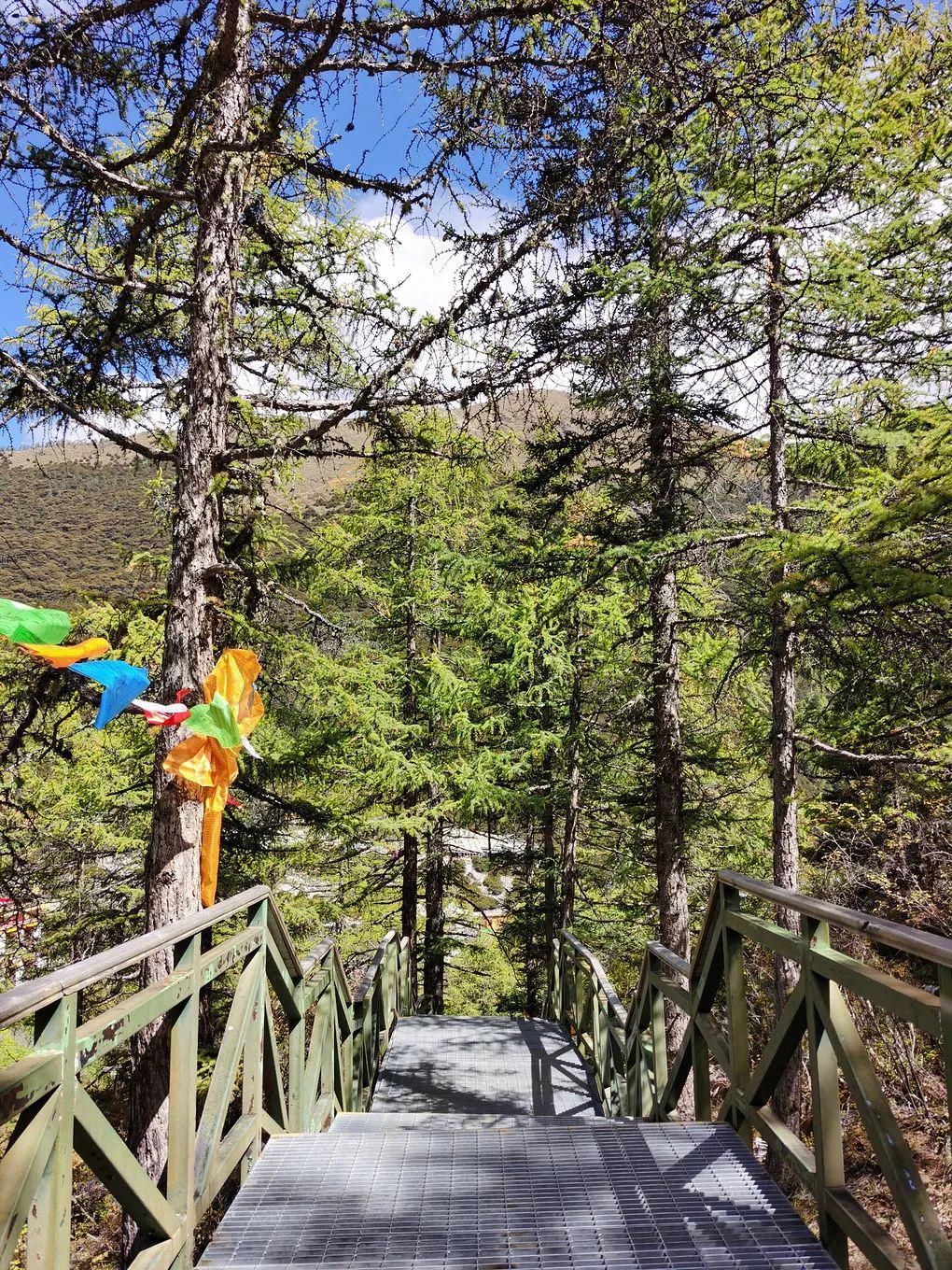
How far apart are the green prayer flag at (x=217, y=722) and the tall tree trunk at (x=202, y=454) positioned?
17.8 inches

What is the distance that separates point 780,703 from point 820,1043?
5.89 m

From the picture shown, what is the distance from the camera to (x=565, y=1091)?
7074 millimetres

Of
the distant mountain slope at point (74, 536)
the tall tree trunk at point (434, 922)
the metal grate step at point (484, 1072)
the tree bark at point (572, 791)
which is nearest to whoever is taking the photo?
the metal grate step at point (484, 1072)

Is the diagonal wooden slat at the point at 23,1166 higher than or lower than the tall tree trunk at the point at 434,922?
higher

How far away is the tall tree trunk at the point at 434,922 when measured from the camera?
13.6 meters

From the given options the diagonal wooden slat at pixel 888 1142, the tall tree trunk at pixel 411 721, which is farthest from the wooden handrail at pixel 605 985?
the tall tree trunk at pixel 411 721

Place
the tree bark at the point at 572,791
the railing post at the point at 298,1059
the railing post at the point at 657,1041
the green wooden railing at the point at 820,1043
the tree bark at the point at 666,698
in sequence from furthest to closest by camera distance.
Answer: the tree bark at the point at 572,791
the tree bark at the point at 666,698
the railing post at the point at 657,1041
the railing post at the point at 298,1059
the green wooden railing at the point at 820,1043

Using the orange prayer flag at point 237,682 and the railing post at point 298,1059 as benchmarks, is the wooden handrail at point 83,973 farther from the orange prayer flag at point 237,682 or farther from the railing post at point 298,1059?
the orange prayer flag at point 237,682

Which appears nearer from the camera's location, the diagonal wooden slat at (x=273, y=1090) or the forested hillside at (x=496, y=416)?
the diagonal wooden slat at (x=273, y=1090)

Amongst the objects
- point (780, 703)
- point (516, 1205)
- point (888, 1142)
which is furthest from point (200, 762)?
point (780, 703)

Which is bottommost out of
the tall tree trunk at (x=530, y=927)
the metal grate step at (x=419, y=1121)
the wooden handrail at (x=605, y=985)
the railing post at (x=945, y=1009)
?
the tall tree trunk at (x=530, y=927)

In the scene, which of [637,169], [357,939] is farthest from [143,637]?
[357,939]

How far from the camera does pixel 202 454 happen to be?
17.0ft

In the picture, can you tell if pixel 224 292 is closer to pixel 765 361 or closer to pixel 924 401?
pixel 765 361
